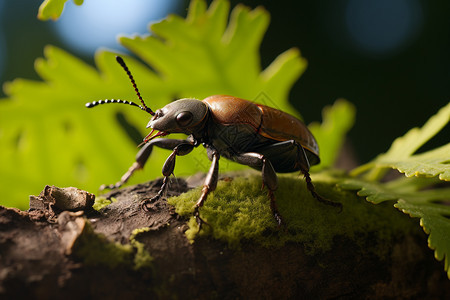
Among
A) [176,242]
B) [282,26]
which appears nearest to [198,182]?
[176,242]

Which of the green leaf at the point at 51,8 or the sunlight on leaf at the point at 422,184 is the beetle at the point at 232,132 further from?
the green leaf at the point at 51,8

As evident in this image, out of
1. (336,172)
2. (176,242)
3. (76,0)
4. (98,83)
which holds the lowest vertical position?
(336,172)

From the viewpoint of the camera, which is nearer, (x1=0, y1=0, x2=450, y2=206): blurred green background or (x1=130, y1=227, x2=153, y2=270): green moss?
(x1=130, y1=227, x2=153, y2=270): green moss

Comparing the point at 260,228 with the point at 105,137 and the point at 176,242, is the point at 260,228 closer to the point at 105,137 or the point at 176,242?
the point at 176,242

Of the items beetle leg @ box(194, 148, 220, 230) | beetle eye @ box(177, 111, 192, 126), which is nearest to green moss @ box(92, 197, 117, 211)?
beetle leg @ box(194, 148, 220, 230)

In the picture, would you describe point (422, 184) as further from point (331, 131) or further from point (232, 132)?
point (232, 132)

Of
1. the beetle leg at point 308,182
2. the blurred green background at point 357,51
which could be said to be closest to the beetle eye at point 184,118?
the beetle leg at point 308,182

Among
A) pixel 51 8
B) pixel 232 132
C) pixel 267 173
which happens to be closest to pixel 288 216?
pixel 267 173

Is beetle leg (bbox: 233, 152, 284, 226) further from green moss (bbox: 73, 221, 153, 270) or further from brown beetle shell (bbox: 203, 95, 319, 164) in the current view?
green moss (bbox: 73, 221, 153, 270)
